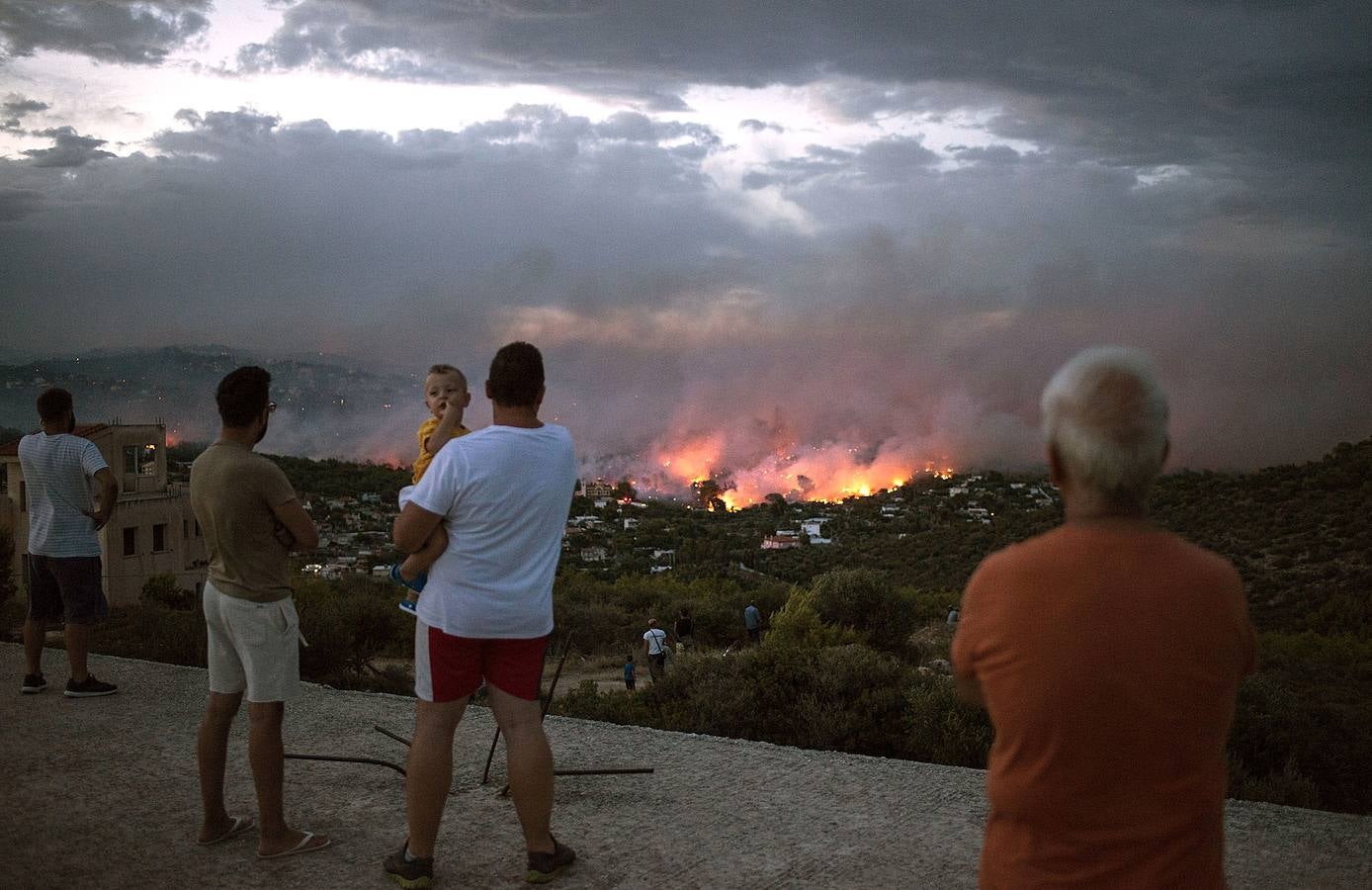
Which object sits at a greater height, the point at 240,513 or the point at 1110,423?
the point at 1110,423

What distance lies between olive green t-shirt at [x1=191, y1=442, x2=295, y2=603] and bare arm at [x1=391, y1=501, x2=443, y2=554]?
2.44 feet

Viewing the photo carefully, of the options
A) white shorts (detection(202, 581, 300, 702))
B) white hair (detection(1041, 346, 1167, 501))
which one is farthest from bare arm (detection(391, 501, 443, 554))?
white hair (detection(1041, 346, 1167, 501))

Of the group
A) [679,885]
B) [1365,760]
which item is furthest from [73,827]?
[1365,760]

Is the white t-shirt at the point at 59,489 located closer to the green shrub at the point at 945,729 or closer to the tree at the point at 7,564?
the green shrub at the point at 945,729

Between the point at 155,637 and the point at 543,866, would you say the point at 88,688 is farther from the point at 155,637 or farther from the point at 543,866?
the point at 543,866

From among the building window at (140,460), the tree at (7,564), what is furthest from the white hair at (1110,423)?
the building window at (140,460)

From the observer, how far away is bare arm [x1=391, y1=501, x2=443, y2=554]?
372cm

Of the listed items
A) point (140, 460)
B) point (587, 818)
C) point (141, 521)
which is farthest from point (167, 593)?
point (587, 818)

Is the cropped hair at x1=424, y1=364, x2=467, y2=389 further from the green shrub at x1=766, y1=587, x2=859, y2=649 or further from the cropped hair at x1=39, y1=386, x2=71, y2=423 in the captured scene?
the green shrub at x1=766, y1=587, x2=859, y2=649

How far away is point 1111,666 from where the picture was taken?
205 centimetres

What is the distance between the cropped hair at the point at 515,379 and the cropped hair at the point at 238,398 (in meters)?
1.04

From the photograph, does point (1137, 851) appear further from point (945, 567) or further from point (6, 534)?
point (945, 567)

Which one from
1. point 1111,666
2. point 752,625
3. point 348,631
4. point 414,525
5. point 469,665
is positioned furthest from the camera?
point 752,625

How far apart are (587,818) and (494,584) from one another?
161cm
